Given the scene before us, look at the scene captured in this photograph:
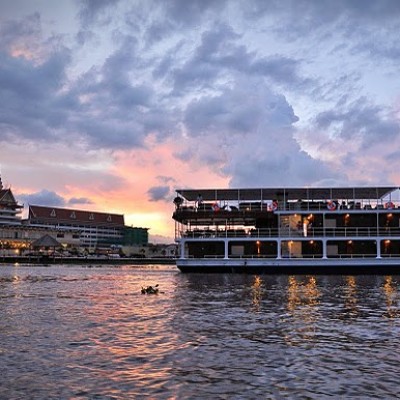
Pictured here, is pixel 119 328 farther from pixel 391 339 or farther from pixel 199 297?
pixel 199 297

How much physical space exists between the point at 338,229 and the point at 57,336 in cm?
4168

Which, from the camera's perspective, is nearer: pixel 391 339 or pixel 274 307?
pixel 391 339

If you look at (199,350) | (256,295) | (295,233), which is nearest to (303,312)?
(256,295)

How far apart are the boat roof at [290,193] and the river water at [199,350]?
28.8 m

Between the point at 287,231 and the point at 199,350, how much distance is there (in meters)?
40.4

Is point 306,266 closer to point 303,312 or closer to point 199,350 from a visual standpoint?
point 303,312

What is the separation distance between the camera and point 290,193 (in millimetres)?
55344

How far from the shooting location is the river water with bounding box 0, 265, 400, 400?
1041 centimetres

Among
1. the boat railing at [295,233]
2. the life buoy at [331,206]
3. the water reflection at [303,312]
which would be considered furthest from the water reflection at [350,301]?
the life buoy at [331,206]

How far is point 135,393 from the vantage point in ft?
33.0

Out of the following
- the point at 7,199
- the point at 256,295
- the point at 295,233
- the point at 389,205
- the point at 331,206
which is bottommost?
the point at 256,295

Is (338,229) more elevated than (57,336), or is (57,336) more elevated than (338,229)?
(338,229)

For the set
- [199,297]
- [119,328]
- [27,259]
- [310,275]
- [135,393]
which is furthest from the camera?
[27,259]

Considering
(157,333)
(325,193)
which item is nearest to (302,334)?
(157,333)
